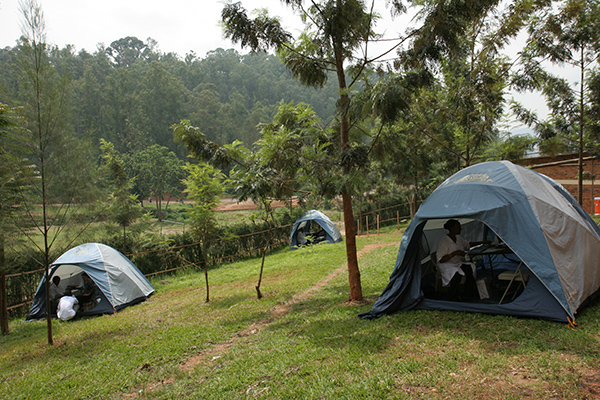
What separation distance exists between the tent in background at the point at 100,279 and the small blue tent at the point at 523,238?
664cm

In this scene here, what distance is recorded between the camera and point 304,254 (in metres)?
14.7

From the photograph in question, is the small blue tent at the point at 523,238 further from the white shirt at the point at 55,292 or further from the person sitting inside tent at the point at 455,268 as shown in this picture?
the white shirt at the point at 55,292

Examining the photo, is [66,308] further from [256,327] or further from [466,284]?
[466,284]

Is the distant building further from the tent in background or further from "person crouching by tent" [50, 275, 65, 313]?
"person crouching by tent" [50, 275, 65, 313]

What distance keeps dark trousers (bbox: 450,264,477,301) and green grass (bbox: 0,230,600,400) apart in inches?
24.9

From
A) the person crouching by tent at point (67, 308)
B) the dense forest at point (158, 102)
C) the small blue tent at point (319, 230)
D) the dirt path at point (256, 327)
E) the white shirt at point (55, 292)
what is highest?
the dense forest at point (158, 102)

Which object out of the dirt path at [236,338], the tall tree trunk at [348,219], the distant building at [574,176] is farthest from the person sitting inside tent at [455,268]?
the distant building at [574,176]

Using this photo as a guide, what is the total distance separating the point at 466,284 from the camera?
577 centimetres

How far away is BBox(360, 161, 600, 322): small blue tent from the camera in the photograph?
477 cm

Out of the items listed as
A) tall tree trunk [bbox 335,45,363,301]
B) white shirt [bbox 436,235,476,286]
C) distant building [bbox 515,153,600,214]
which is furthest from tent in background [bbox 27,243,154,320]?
distant building [bbox 515,153,600,214]

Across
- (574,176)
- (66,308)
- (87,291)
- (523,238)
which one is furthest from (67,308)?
(574,176)

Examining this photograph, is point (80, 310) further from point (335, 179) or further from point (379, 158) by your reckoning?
point (379, 158)

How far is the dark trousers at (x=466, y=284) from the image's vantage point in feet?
18.8

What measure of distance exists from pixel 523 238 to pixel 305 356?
3.23 meters
